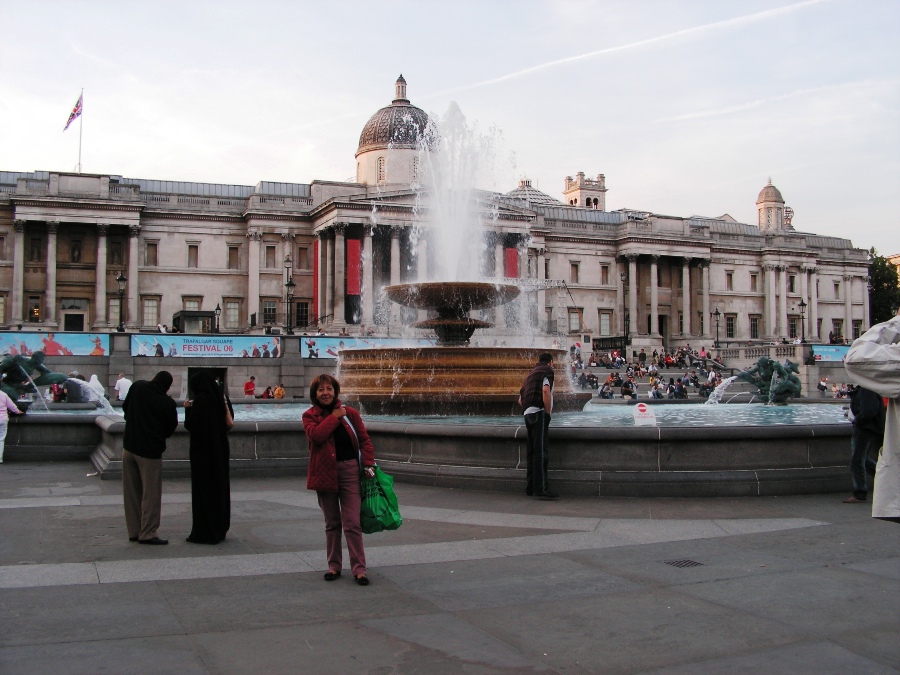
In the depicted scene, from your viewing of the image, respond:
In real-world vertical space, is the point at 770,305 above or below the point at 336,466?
above

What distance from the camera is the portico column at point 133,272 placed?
63812 millimetres

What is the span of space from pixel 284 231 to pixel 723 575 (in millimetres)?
62883

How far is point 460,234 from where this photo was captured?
35375 mm

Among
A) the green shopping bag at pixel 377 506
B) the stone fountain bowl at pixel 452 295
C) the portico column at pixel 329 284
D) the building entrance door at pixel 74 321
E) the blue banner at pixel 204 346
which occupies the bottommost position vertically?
the green shopping bag at pixel 377 506

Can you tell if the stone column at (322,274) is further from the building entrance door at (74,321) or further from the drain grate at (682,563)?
the drain grate at (682,563)

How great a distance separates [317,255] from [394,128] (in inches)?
485

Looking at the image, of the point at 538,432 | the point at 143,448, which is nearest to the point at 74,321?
the point at 538,432

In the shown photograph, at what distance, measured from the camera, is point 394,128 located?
7012 cm

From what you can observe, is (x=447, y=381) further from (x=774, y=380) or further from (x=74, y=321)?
(x=74, y=321)

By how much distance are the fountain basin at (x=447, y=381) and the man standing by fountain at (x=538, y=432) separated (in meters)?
5.68

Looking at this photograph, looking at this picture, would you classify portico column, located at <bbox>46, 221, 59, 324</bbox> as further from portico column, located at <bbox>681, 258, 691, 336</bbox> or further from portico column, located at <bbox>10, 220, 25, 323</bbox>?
portico column, located at <bbox>681, 258, 691, 336</bbox>

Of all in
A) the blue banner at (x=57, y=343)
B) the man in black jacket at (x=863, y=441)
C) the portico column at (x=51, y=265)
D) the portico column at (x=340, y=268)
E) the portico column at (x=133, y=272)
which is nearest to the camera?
the man in black jacket at (x=863, y=441)

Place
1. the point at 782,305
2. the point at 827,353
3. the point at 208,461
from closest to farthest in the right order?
1. the point at 208,461
2. the point at 827,353
3. the point at 782,305

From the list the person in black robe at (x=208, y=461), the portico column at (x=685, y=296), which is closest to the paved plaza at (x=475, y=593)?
the person in black robe at (x=208, y=461)
